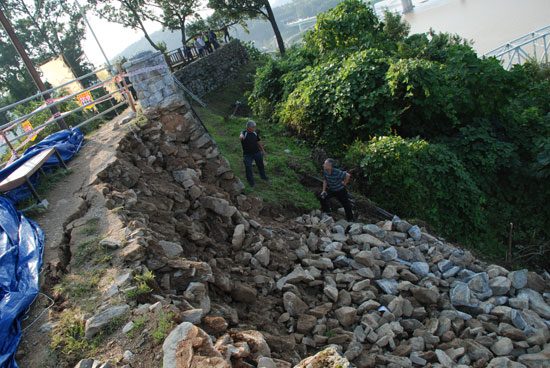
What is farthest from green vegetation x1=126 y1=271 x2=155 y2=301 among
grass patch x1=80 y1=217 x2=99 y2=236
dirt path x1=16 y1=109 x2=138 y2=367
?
grass patch x1=80 y1=217 x2=99 y2=236

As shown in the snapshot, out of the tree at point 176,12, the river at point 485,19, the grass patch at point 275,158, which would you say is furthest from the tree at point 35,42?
the river at point 485,19

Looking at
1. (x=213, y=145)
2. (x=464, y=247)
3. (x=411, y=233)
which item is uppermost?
(x=213, y=145)

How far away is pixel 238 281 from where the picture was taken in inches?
182

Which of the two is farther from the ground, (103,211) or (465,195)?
(103,211)

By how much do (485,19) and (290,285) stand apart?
40057 mm

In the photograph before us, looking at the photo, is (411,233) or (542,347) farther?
(411,233)

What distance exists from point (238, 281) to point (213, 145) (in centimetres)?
367

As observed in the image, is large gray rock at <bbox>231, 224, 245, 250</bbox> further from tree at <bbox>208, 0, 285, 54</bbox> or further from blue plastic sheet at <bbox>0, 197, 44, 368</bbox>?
tree at <bbox>208, 0, 285, 54</bbox>

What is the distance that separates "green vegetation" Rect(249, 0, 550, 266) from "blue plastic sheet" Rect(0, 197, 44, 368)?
6.19m

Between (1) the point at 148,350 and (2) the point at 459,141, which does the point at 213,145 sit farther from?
(2) the point at 459,141

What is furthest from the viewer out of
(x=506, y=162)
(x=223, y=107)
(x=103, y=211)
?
(x=223, y=107)

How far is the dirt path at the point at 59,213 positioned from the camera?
3166mm

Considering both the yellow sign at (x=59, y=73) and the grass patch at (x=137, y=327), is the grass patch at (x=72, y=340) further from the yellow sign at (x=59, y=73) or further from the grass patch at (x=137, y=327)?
the yellow sign at (x=59, y=73)

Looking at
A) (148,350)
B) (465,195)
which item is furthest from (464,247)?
(148,350)
